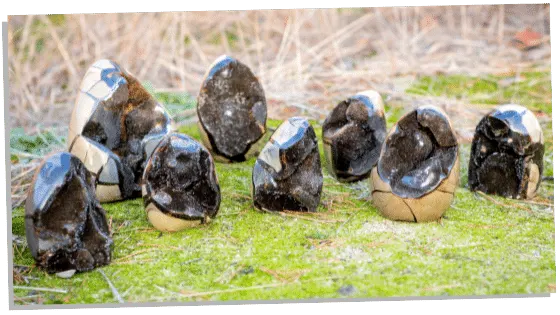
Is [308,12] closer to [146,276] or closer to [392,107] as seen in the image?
[392,107]

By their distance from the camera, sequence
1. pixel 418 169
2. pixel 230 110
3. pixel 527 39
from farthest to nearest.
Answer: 1. pixel 527 39
2. pixel 230 110
3. pixel 418 169

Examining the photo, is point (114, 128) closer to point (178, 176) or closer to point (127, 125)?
→ point (127, 125)

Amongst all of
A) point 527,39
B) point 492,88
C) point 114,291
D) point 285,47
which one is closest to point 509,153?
point 492,88

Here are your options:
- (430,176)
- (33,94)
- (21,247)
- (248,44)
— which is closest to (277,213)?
(430,176)

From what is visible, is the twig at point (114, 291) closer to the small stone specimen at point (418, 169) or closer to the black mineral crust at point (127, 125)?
the black mineral crust at point (127, 125)

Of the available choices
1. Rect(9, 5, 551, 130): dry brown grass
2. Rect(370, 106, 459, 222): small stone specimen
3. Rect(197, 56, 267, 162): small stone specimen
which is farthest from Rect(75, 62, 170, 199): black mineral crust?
Rect(9, 5, 551, 130): dry brown grass

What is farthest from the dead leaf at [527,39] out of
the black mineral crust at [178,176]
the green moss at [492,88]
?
the black mineral crust at [178,176]
